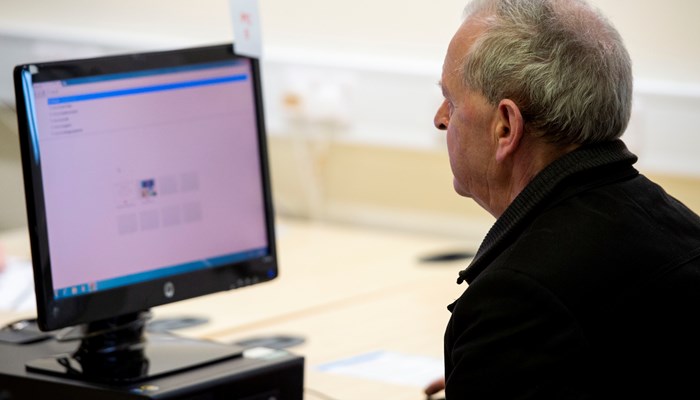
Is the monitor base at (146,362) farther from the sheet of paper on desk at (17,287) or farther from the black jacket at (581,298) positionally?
the sheet of paper on desk at (17,287)

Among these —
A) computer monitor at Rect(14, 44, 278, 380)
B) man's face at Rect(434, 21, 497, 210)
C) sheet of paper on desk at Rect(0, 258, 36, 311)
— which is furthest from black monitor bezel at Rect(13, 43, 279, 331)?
sheet of paper on desk at Rect(0, 258, 36, 311)

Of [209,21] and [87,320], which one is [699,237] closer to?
Result: [87,320]

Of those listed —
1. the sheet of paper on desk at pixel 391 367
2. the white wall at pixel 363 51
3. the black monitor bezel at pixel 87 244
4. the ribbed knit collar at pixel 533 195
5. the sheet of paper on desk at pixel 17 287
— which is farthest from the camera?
the white wall at pixel 363 51

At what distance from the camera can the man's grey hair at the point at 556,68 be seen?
1.38 metres

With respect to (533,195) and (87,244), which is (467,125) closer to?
(533,195)

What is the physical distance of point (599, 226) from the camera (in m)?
1.32

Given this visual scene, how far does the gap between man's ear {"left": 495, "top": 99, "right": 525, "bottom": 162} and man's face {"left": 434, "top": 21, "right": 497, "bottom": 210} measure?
11 millimetres

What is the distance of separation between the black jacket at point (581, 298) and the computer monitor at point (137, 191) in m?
0.53

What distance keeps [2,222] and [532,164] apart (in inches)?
57.4

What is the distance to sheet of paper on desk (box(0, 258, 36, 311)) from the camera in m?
2.32

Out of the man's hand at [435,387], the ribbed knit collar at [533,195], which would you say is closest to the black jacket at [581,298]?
the ribbed knit collar at [533,195]

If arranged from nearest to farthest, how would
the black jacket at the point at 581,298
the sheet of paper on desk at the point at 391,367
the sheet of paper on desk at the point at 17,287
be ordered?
the black jacket at the point at 581,298
the sheet of paper on desk at the point at 391,367
the sheet of paper on desk at the point at 17,287

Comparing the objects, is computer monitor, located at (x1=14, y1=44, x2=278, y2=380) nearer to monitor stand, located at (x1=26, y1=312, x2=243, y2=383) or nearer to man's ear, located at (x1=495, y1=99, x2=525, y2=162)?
monitor stand, located at (x1=26, y1=312, x2=243, y2=383)

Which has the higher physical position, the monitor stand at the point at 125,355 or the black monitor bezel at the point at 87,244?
the black monitor bezel at the point at 87,244
